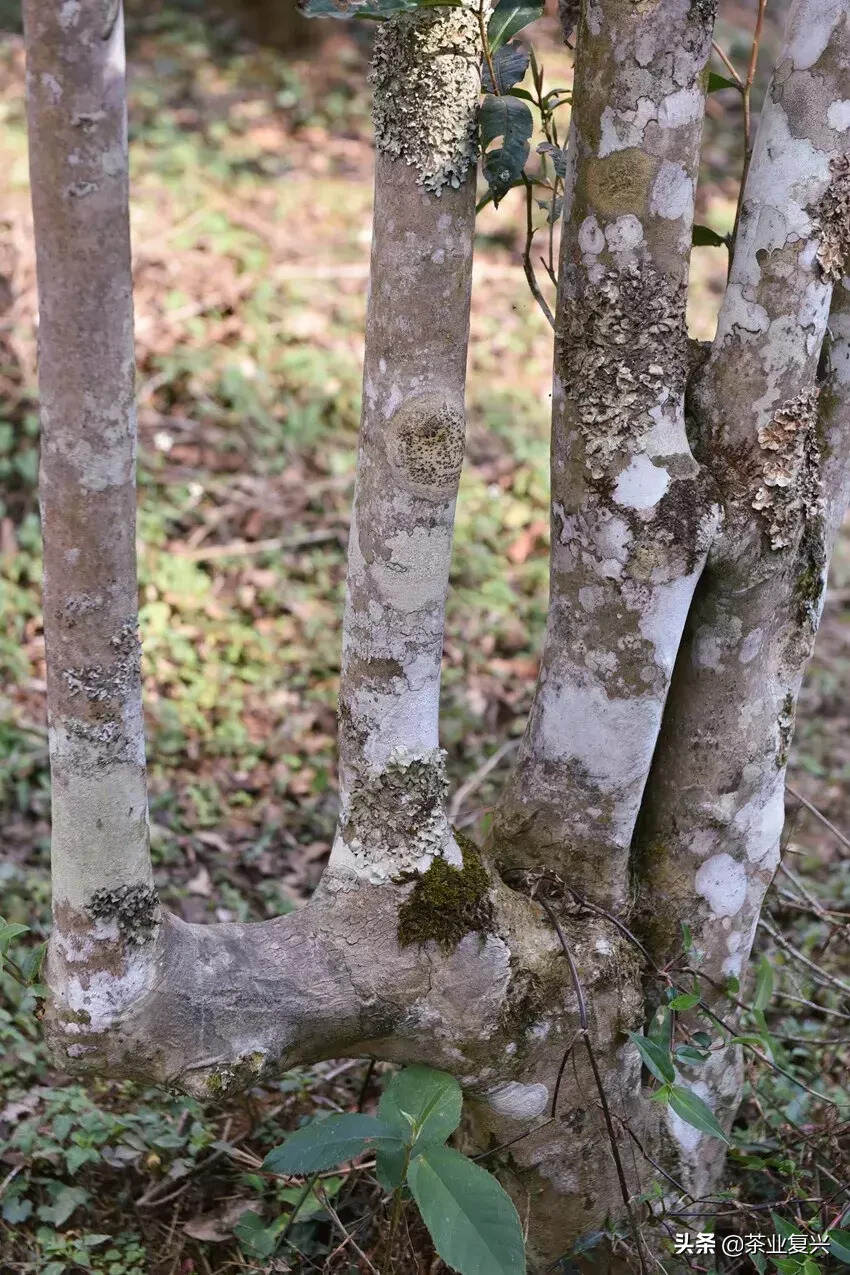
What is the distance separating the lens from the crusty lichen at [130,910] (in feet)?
6.18

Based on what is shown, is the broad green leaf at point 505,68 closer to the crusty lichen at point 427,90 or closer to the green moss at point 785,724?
the crusty lichen at point 427,90

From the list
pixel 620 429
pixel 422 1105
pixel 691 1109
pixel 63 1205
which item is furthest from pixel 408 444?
pixel 63 1205

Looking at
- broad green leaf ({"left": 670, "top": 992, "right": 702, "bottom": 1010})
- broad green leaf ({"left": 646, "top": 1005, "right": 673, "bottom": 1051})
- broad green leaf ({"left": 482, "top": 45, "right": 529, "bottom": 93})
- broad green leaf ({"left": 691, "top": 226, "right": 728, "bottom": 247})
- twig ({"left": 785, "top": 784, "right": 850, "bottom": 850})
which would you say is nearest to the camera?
broad green leaf ({"left": 482, "top": 45, "right": 529, "bottom": 93})

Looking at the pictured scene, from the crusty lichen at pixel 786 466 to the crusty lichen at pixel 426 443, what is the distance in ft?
1.91

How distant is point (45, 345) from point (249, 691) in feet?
9.87

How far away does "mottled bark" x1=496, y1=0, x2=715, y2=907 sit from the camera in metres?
1.96

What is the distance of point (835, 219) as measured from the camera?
2072mm

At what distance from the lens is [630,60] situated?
193 cm

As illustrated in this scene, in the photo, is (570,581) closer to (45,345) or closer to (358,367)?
(45,345)

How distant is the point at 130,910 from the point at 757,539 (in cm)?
130

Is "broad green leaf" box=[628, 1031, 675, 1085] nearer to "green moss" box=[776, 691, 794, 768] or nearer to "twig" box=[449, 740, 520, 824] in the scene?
"green moss" box=[776, 691, 794, 768]

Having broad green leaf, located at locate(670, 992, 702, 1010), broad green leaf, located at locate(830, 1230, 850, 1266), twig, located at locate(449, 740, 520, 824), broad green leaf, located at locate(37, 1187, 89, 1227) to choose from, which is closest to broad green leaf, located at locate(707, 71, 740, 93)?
broad green leaf, located at locate(670, 992, 702, 1010)

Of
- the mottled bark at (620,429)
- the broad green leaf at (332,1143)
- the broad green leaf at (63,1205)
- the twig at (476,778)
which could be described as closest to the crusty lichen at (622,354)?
the mottled bark at (620,429)

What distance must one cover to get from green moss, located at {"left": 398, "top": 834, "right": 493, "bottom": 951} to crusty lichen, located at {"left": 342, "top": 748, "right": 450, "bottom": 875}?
4 centimetres
